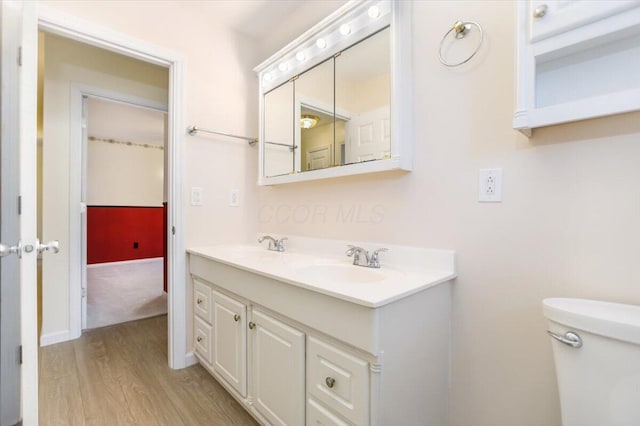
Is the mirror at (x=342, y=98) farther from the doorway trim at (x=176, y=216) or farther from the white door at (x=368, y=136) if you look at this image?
the doorway trim at (x=176, y=216)

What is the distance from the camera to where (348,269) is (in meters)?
1.44

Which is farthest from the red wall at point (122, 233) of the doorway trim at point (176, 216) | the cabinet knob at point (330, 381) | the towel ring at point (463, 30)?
the towel ring at point (463, 30)

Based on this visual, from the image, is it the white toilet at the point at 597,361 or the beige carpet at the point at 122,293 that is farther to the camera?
the beige carpet at the point at 122,293

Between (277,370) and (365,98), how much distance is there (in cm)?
132

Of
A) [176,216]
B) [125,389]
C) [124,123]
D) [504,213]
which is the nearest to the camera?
[504,213]

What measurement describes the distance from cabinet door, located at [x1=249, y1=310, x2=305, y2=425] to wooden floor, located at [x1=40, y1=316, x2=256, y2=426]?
29 centimetres

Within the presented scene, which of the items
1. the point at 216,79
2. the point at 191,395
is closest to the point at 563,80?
the point at 216,79

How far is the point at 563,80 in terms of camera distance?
0.93 metres

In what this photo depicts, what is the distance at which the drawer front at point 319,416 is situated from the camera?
0.99 m

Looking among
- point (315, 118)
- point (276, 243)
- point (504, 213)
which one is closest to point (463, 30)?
point (504, 213)

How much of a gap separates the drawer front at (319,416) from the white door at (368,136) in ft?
3.44

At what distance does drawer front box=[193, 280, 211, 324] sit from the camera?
5.79 ft

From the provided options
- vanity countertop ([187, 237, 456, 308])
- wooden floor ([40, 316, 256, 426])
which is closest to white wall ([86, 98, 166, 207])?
wooden floor ([40, 316, 256, 426])

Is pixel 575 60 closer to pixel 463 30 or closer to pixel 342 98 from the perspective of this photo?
pixel 463 30
